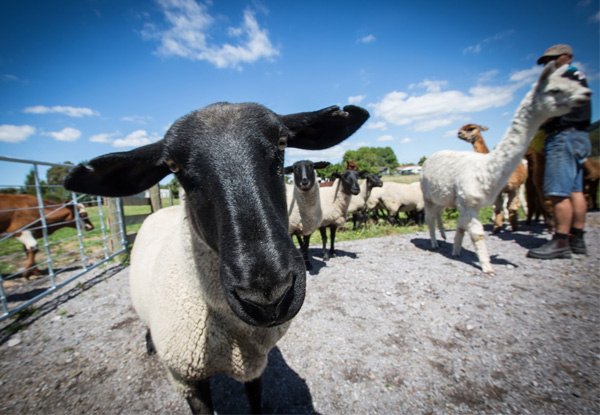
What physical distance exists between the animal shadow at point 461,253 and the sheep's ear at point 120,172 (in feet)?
17.5

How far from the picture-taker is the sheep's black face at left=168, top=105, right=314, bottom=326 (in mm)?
1051

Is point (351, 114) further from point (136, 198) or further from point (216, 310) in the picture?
point (136, 198)

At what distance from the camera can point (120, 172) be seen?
5.50ft

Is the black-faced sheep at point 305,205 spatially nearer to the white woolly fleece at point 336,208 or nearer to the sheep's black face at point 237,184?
the white woolly fleece at point 336,208

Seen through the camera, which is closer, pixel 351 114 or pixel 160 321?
pixel 160 321

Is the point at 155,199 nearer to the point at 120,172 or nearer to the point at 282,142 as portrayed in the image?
the point at 120,172

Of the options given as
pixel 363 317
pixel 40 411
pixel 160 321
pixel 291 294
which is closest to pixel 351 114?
pixel 291 294

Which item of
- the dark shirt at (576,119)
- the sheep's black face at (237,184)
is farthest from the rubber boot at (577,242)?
the sheep's black face at (237,184)

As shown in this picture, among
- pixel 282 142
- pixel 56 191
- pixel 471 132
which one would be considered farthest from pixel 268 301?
pixel 56 191

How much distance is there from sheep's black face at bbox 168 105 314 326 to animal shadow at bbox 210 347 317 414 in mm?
1620

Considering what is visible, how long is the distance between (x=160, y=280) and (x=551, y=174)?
609 cm

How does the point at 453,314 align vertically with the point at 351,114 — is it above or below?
below

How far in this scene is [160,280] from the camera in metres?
1.86

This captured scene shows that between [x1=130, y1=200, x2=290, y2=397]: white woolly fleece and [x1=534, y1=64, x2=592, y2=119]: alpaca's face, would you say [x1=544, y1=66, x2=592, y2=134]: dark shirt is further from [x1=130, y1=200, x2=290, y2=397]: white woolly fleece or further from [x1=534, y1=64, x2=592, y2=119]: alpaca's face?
[x1=130, y1=200, x2=290, y2=397]: white woolly fleece
